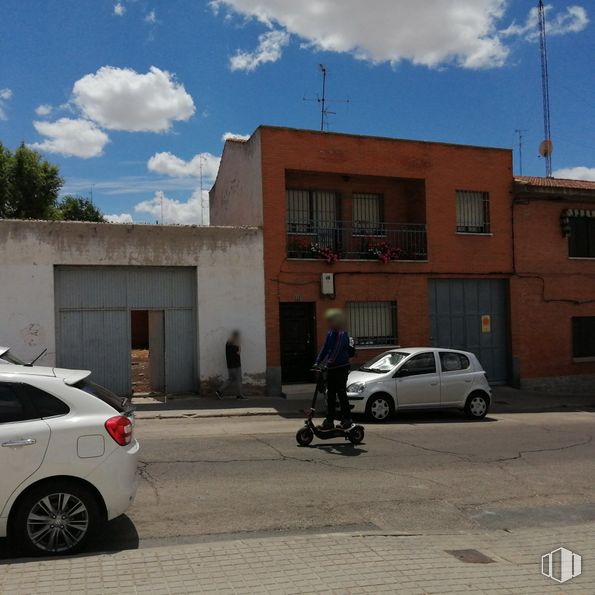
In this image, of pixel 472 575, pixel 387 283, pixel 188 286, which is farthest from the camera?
pixel 387 283

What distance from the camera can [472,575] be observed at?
4445 millimetres

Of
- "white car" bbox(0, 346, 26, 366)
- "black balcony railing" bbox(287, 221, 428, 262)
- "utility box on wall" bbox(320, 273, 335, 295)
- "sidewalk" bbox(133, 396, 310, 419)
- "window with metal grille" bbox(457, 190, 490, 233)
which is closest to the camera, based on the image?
"white car" bbox(0, 346, 26, 366)

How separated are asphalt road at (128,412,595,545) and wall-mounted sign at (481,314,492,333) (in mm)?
7636

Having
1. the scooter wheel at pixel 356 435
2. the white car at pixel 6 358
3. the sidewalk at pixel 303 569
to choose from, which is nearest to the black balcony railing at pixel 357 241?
the scooter wheel at pixel 356 435

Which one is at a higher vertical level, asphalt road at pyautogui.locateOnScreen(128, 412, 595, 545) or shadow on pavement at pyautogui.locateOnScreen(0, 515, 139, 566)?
shadow on pavement at pyautogui.locateOnScreen(0, 515, 139, 566)

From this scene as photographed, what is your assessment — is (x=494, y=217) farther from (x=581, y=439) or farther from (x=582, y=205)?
(x=581, y=439)

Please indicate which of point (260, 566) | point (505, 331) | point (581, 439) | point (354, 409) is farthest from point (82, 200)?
point (260, 566)

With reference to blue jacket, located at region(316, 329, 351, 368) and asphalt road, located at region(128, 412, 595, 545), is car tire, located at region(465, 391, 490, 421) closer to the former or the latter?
asphalt road, located at region(128, 412, 595, 545)

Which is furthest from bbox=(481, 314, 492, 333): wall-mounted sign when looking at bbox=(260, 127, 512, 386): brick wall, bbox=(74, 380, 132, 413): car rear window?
bbox=(74, 380, 132, 413): car rear window

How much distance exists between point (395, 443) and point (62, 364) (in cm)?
840

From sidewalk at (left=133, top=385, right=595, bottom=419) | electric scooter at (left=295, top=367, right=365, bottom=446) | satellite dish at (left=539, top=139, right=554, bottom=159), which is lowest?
sidewalk at (left=133, top=385, right=595, bottom=419)

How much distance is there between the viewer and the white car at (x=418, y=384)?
12414 millimetres

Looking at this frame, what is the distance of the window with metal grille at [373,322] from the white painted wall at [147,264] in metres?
2.79

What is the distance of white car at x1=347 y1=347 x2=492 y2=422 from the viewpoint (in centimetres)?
1241
